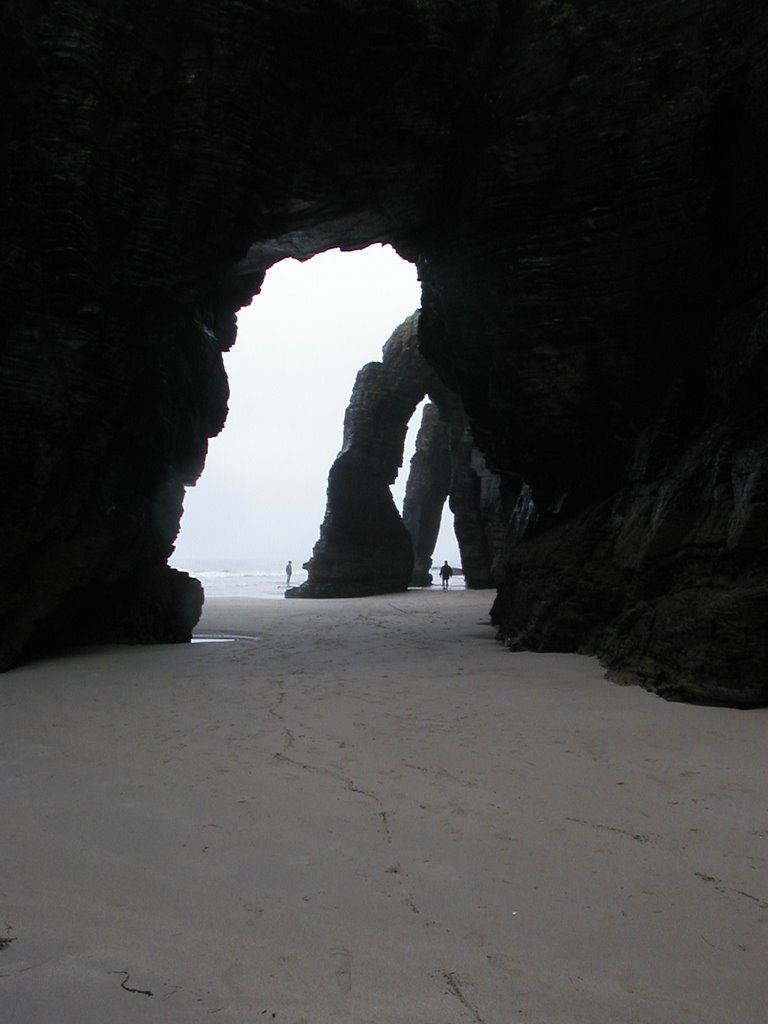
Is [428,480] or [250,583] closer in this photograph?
[428,480]

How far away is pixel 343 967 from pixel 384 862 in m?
0.84

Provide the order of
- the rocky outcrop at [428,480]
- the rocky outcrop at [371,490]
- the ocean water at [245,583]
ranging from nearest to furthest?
the rocky outcrop at [371,490]
the ocean water at [245,583]
the rocky outcrop at [428,480]

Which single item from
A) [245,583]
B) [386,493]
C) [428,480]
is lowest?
[245,583]

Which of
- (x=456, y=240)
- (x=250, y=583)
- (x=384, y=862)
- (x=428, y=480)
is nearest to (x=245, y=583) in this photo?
(x=250, y=583)

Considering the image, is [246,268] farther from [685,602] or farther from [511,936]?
[511,936]

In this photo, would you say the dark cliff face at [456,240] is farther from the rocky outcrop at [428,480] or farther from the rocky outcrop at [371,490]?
the rocky outcrop at [428,480]

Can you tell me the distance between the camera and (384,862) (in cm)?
316

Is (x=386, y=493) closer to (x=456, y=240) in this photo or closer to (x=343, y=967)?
(x=456, y=240)

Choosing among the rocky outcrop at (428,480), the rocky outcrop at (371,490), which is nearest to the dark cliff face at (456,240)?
the rocky outcrop at (371,490)

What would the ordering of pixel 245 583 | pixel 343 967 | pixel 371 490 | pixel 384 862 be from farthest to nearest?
pixel 245 583
pixel 371 490
pixel 384 862
pixel 343 967

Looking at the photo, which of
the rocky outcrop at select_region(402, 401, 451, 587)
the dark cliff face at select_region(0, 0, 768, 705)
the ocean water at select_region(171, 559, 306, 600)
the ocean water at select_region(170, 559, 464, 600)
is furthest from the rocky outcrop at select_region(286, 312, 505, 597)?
the dark cliff face at select_region(0, 0, 768, 705)

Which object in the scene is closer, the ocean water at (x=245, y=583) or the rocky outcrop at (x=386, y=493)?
the rocky outcrop at (x=386, y=493)

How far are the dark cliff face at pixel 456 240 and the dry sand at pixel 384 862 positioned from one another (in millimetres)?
3038

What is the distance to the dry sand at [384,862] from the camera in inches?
86.7
